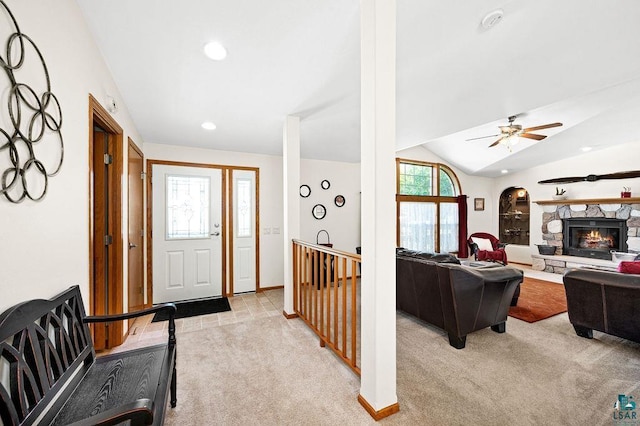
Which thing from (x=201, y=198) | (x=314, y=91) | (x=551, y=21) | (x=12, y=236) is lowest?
(x=12, y=236)

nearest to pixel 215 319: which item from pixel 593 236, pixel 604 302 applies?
pixel 604 302

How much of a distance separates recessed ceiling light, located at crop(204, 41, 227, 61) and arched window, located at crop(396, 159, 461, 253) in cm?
466

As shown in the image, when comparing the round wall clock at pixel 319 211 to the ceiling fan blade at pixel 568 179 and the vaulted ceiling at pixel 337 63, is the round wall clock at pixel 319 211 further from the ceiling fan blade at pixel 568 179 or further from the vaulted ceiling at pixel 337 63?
the ceiling fan blade at pixel 568 179

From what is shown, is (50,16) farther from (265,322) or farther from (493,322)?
(493,322)

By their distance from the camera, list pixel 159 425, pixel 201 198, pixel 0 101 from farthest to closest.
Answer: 1. pixel 201 198
2. pixel 159 425
3. pixel 0 101

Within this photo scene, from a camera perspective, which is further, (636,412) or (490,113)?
(490,113)

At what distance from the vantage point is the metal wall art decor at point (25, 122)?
3.05 feet

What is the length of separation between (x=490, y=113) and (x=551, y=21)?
1.33 meters

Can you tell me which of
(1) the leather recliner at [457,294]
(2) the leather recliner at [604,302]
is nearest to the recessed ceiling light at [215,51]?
(1) the leather recliner at [457,294]

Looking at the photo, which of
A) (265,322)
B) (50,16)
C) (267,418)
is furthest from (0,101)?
(265,322)

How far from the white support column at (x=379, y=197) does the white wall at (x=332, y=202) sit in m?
3.19

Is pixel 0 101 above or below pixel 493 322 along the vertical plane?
above

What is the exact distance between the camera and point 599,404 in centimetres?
166

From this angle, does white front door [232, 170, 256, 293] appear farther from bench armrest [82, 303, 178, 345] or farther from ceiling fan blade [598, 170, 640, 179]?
ceiling fan blade [598, 170, 640, 179]
